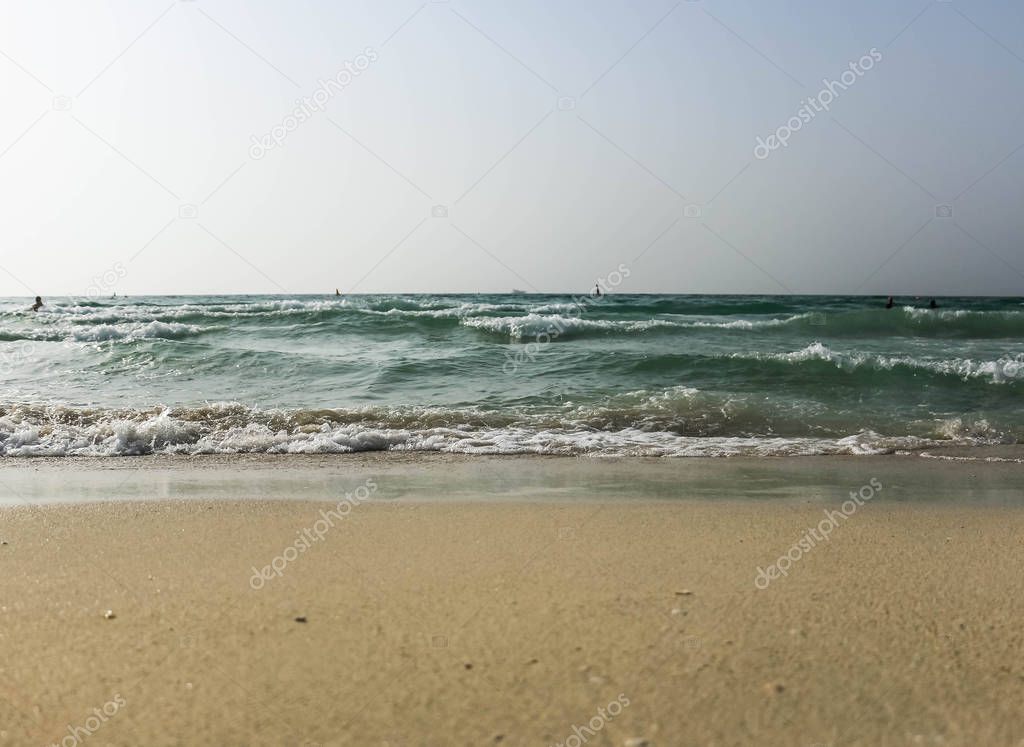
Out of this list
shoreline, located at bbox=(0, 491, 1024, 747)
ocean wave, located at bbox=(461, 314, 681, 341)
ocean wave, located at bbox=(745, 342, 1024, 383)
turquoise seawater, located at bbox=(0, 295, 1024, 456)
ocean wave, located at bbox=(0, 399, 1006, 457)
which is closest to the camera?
shoreline, located at bbox=(0, 491, 1024, 747)

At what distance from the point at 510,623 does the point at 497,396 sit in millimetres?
7762

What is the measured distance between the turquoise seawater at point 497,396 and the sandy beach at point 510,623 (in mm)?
2879

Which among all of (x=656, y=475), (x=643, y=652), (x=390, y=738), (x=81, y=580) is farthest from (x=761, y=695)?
(x=656, y=475)

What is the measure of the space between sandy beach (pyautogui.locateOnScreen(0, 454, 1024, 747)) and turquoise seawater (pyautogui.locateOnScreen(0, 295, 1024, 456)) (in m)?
2.88

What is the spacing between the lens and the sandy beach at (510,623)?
6.86 ft

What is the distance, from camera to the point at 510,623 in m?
2.72

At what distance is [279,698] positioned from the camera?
220cm

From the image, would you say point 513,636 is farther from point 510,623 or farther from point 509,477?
point 509,477

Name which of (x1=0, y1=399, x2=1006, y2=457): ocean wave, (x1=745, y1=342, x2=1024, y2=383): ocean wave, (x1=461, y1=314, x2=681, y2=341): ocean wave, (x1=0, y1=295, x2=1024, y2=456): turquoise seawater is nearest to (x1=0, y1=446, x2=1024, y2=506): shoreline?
(x1=0, y1=399, x2=1006, y2=457): ocean wave

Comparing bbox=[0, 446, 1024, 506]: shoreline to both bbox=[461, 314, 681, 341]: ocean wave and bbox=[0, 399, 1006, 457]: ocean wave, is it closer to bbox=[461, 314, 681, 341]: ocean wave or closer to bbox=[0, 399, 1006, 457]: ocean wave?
bbox=[0, 399, 1006, 457]: ocean wave

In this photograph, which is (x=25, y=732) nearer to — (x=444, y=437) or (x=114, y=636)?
(x=114, y=636)

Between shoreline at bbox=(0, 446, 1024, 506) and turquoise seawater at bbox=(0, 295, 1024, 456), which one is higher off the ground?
turquoise seawater at bbox=(0, 295, 1024, 456)

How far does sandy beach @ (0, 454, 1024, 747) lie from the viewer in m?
2.09

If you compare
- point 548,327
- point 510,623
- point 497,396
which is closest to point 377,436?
point 497,396
